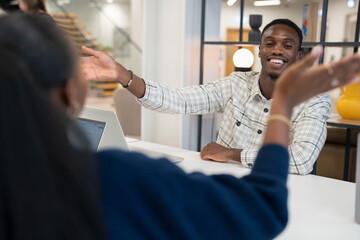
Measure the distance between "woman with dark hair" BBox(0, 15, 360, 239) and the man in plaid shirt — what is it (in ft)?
3.00

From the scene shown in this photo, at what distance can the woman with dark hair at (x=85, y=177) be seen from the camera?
50 cm

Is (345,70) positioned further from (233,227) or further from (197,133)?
(197,133)

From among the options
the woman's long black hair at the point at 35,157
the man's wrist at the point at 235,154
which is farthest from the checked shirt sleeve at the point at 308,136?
the woman's long black hair at the point at 35,157

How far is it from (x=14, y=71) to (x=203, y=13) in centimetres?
237

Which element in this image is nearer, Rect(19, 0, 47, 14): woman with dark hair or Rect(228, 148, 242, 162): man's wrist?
Rect(228, 148, 242, 162): man's wrist

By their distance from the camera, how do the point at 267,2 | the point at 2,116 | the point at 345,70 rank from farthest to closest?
the point at 267,2 < the point at 345,70 < the point at 2,116

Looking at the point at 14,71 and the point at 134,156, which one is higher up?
the point at 14,71

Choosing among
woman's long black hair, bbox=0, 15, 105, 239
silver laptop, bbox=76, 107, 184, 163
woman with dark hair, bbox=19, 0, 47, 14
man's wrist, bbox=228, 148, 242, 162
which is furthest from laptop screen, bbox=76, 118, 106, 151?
woman with dark hair, bbox=19, 0, 47, 14

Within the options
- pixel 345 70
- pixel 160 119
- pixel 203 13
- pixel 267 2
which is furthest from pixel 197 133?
pixel 345 70

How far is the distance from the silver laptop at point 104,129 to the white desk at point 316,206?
1.12 ft

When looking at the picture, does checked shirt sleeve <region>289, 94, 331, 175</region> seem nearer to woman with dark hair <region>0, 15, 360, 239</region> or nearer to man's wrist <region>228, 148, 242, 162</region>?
man's wrist <region>228, 148, 242, 162</region>

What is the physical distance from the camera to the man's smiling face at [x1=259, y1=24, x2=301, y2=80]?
6.36ft

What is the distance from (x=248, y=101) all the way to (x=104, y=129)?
31.2 inches

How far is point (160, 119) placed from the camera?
119 inches
